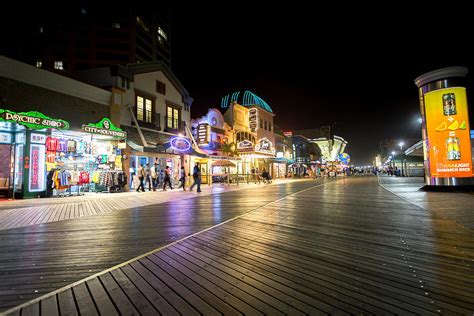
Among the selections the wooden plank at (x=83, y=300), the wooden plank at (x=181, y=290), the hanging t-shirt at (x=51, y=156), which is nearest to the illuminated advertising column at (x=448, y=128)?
the wooden plank at (x=181, y=290)

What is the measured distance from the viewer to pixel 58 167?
13766 mm

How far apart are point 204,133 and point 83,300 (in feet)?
71.7

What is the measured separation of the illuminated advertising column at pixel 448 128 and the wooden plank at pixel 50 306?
630 inches

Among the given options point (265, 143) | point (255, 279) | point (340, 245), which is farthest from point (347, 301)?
point (265, 143)

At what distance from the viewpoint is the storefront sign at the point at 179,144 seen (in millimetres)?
18192

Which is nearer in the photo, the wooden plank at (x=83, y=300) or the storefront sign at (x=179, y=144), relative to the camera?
the wooden plank at (x=83, y=300)

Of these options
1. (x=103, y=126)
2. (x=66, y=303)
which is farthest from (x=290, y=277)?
(x=103, y=126)

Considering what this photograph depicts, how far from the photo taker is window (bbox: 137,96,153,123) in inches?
747

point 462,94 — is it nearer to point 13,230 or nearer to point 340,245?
point 340,245

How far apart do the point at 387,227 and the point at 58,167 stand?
1467 centimetres

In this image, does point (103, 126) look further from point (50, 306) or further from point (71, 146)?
point (50, 306)

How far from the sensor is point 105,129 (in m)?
14.9

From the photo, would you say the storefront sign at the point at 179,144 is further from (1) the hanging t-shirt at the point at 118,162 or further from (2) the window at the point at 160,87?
(2) the window at the point at 160,87

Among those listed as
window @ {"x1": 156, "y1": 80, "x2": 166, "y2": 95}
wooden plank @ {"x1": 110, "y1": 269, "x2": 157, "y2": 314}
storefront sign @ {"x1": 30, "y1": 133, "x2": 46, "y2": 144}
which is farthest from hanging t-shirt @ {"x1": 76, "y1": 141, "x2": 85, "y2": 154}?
wooden plank @ {"x1": 110, "y1": 269, "x2": 157, "y2": 314}
